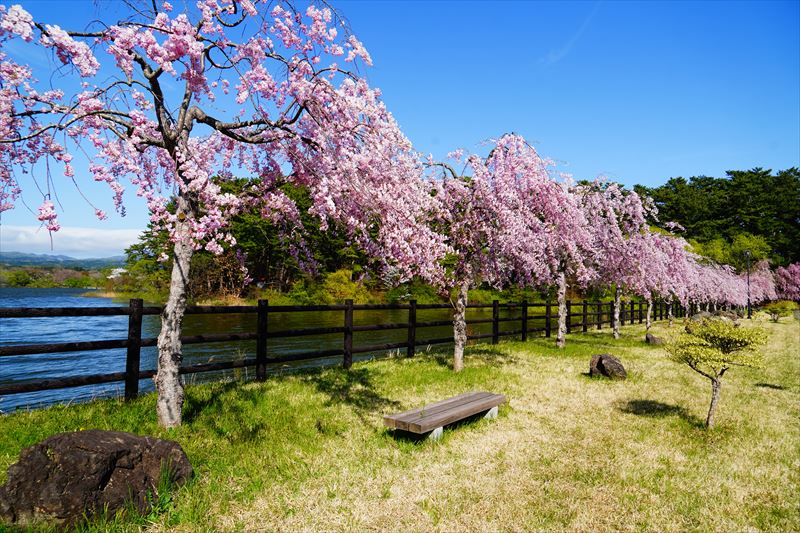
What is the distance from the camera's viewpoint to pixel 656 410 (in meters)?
8.66

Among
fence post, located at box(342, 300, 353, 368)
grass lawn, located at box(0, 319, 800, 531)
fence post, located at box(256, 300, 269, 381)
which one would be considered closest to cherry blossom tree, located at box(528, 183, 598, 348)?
grass lawn, located at box(0, 319, 800, 531)

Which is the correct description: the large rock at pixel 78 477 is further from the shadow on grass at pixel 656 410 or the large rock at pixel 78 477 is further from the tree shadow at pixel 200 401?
the shadow on grass at pixel 656 410

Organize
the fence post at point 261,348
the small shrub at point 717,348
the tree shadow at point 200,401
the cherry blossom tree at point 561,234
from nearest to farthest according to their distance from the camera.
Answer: the tree shadow at point 200,401 < the small shrub at point 717,348 < the fence post at point 261,348 < the cherry blossom tree at point 561,234

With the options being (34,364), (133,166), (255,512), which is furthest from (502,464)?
(34,364)

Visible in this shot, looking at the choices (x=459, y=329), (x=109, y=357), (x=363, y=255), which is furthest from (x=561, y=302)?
(x=109, y=357)

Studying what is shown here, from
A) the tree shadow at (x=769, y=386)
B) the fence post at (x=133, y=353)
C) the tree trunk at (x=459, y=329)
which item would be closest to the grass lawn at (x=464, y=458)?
the fence post at (x=133, y=353)

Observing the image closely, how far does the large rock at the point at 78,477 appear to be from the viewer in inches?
146

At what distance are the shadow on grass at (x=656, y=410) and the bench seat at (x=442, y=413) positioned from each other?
273cm

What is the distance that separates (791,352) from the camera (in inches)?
757

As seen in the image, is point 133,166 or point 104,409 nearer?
point 133,166

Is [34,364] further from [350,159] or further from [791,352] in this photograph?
[791,352]

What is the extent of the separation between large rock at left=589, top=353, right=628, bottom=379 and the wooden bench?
4.83 m

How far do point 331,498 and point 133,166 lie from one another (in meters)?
3.96

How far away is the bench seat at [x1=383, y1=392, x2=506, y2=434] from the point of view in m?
6.09
